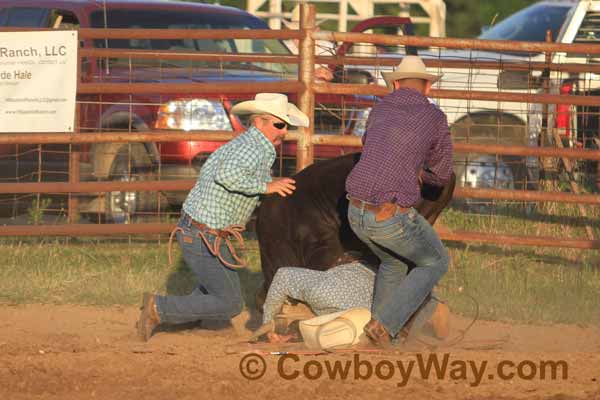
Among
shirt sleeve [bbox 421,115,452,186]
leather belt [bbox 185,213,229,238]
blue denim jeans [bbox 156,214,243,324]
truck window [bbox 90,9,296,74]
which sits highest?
truck window [bbox 90,9,296,74]

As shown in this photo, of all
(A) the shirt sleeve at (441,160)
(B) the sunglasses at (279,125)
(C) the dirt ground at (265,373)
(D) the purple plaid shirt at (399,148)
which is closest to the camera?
(C) the dirt ground at (265,373)

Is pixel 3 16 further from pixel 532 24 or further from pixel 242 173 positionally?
pixel 532 24

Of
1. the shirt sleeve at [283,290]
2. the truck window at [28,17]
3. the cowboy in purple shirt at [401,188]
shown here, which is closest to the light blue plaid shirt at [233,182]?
the shirt sleeve at [283,290]

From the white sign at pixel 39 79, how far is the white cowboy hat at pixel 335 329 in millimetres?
3485

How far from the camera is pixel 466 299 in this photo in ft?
27.2

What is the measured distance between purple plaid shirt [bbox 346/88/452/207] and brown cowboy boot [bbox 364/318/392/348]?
71 cm

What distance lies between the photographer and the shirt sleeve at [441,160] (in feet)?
20.8

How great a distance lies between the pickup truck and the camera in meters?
9.64

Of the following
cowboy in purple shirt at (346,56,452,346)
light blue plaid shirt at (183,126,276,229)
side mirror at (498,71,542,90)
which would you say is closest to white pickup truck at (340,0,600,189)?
side mirror at (498,71,542,90)

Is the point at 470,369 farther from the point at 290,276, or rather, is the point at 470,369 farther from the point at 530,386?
the point at 290,276

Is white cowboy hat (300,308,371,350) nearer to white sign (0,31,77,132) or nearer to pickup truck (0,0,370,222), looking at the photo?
pickup truck (0,0,370,222)

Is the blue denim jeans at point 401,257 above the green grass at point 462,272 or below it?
above

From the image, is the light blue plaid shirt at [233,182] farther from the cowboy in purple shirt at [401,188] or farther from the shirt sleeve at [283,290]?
the cowboy in purple shirt at [401,188]

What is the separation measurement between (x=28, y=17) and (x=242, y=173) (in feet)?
16.0
